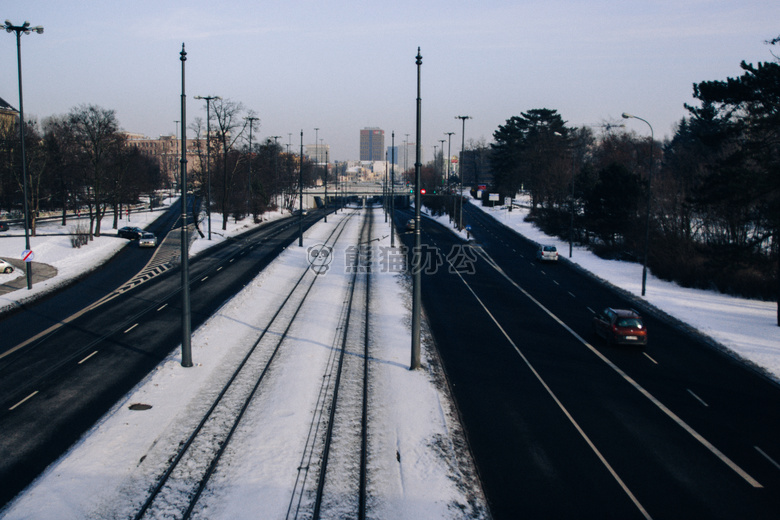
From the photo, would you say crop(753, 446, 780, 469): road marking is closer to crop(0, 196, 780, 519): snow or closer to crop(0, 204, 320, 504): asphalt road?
crop(0, 196, 780, 519): snow

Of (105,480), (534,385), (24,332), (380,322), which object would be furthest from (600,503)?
(24,332)

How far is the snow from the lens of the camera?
9938mm

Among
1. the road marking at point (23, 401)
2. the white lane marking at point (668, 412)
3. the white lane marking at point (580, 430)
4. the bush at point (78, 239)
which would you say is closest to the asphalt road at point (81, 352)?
the road marking at point (23, 401)

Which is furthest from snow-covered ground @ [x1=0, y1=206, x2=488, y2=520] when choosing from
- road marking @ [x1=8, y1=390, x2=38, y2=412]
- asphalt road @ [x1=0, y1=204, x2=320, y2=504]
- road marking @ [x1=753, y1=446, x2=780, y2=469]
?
road marking @ [x1=753, y1=446, x2=780, y2=469]

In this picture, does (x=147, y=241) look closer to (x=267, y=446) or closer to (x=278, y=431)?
(x=278, y=431)

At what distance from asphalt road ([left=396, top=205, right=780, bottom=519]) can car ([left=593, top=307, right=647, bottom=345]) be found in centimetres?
50

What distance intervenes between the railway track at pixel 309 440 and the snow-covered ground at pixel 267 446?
0.22 metres

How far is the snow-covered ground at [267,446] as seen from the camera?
9852 mm

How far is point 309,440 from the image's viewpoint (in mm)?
12484

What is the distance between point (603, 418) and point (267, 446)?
27.5 feet

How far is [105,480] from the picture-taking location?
1058cm

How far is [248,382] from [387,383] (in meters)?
4.11

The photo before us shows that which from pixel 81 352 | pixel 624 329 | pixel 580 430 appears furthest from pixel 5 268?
pixel 624 329

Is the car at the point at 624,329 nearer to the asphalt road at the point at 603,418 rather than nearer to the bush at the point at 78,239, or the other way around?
the asphalt road at the point at 603,418
